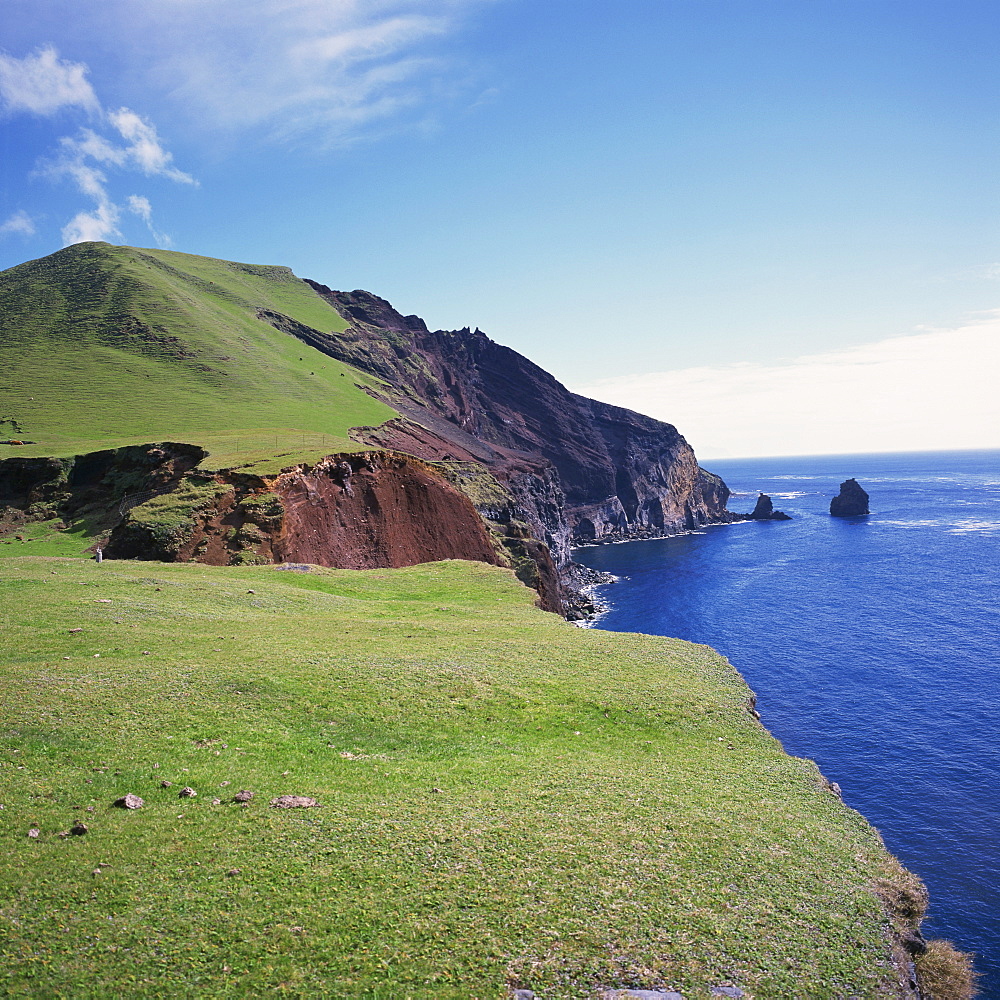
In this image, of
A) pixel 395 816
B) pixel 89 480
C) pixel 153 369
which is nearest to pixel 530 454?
pixel 153 369

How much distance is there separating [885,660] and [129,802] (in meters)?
72.6

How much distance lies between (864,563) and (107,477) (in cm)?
11908

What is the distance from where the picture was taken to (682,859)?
1547cm

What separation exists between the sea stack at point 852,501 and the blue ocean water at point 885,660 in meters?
31.5

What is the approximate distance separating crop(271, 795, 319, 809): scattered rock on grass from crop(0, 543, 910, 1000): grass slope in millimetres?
356

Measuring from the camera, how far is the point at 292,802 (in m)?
15.9

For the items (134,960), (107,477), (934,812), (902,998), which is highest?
(107,477)

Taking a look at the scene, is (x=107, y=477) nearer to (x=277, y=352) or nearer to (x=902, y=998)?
(x=902, y=998)

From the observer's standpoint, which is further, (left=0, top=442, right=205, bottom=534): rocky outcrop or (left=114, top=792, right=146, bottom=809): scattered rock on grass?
(left=0, top=442, right=205, bottom=534): rocky outcrop

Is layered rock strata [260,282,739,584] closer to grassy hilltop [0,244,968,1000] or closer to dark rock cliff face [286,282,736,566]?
dark rock cliff face [286,282,736,566]

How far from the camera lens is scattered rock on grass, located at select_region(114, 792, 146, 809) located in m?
14.8

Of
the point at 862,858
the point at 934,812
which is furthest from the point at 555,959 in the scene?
the point at 934,812

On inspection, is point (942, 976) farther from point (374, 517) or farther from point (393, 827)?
point (374, 517)

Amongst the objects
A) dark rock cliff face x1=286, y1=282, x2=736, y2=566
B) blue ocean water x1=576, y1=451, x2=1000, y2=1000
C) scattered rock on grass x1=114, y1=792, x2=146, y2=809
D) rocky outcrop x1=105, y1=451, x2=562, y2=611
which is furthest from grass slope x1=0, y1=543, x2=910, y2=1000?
dark rock cliff face x1=286, y1=282, x2=736, y2=566
